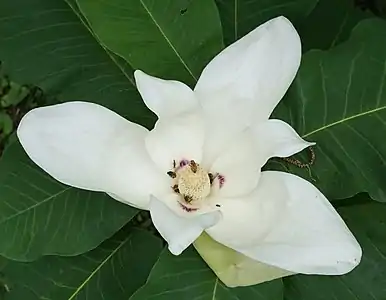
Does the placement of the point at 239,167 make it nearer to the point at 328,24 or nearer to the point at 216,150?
the point at 216,150

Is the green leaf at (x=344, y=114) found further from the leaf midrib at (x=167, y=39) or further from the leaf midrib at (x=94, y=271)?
the leaf midrib at (x=94, y=271)

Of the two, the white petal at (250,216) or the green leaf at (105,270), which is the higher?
the white petal at (250,216)

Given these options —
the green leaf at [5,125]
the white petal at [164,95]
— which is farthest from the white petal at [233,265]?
the green leaf at [5,125]

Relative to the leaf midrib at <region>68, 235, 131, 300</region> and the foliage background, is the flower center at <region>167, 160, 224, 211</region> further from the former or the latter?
the leaf midrib at <region>68, 235, 131, 300</region>

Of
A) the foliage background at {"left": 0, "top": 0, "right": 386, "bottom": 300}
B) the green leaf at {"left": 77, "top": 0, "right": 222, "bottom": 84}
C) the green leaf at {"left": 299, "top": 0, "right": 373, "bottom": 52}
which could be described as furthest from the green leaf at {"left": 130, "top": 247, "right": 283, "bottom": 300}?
the green leaf at {"left": 299, "top": 0, "right": 373, "bottom": 52}

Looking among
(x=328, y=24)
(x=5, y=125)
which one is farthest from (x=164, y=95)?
(x=5, y=125)

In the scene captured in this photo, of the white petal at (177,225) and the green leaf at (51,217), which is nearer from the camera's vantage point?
the white petal at (177,225)
